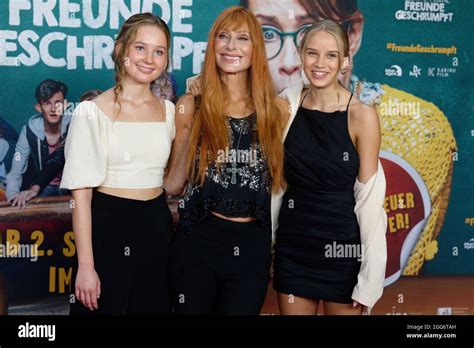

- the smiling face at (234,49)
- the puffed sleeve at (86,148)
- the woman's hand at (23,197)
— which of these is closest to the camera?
the puffed sleeve at (86,148)

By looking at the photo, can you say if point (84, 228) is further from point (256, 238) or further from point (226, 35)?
point (226, 35)

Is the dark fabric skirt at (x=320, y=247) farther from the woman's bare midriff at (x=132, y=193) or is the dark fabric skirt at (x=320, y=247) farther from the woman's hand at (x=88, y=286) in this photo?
the woman's hand at (x=88, y=286)

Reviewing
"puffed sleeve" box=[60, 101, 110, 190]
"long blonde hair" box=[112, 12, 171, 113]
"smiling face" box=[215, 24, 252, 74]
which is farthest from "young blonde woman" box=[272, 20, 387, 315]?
"puffed sleeve" box=[60, 101, 110, 190]

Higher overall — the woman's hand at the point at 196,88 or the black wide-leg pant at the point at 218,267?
the woman's hand at the point at 196,88

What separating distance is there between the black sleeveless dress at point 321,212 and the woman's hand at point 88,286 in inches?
31.4

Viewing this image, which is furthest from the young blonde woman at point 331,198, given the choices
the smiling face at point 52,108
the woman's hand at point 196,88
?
the smiling face at point 52,108

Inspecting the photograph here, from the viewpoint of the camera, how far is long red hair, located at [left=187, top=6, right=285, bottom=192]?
8.84ft

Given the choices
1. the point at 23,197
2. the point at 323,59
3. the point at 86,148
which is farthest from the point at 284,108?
the point at 23,197

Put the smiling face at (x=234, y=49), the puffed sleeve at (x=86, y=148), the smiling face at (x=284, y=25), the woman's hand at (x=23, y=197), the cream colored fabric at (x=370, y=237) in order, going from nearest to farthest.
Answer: the puffed sleeve at (x=86, y=148) → the smiling face at (x=234, y=49) → the cream colored fabric at (x=370, y=237) → the woman's hand at (x=23, y=197) → the smiling face at (x=284, y=25)

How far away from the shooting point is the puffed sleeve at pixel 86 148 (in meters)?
2.58

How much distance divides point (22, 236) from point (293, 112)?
1.80m

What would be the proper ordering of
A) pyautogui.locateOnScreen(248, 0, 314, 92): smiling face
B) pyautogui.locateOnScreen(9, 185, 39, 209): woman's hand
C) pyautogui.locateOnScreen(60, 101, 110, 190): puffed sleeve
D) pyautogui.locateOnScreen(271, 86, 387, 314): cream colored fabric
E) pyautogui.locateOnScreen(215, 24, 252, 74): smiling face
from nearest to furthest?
pyautogui.locateOnScreen(60, 101, 110, 190): puffed sleeve, pyautogui.locateOnScreen(215, 24, 252, 74): smiling face, pyautogui.locateOnScreen(271, 86, 387, 314): cream colored fabric, pyautogui.locateOnScreen(9, 185, 39, 209): woman's hand, pyautogui.locateOnScreen(248, 0, 314, 92): smiling face

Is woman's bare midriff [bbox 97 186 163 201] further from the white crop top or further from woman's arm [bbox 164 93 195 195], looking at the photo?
woman's arm [bbox 164 93 195 195]

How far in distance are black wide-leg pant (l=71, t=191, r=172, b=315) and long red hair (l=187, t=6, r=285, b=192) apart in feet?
0.89
